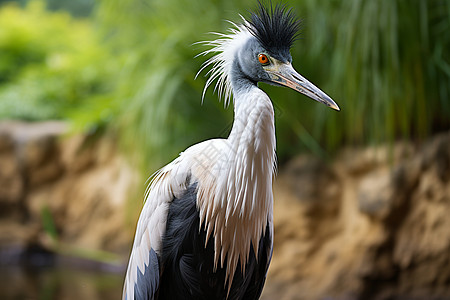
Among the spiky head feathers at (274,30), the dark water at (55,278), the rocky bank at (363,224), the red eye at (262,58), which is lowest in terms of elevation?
the dark water at (55,278)

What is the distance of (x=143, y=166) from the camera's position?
9.37ft

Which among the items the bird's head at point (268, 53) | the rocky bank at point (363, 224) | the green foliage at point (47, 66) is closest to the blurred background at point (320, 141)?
the rocky bank at point (363, 224)

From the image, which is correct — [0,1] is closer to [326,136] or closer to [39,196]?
[39,196]

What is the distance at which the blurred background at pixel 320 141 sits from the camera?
2.40 meters

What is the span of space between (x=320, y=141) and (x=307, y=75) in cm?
39

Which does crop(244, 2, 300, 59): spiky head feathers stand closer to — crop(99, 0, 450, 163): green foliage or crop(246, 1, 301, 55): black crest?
crop(246, 1, 301, 55): black crest

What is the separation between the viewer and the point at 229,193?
4.42 feet

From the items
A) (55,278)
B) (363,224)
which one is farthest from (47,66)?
(363,224)

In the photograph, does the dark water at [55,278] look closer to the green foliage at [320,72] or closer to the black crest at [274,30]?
the green foliage at [320,72]

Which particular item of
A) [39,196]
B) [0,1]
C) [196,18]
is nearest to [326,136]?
[196,18]

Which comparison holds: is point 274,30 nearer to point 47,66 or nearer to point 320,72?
point 320,72

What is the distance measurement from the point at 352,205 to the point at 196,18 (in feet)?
4.54

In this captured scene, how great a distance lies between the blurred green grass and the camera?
2361mm

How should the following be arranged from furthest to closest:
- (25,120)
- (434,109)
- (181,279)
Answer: (25,120)
(434,109)
(181,279)
